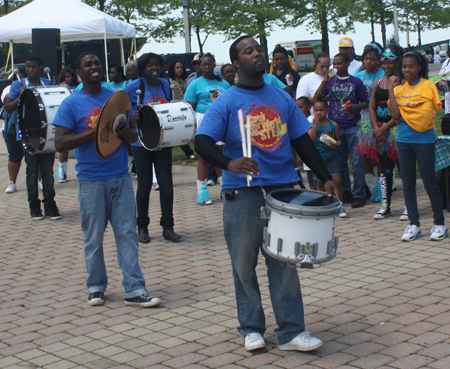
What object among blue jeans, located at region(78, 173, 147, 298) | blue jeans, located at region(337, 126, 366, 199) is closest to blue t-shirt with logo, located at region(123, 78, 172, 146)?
blue jeans, located at region(78, 173, 147, 298)

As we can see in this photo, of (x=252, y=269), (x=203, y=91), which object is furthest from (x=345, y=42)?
(x=252, y=269)

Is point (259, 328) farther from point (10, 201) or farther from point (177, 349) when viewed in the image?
point (10, 201)

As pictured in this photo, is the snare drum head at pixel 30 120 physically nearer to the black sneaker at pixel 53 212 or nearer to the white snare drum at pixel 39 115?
the white snare drum at pixel 39 115

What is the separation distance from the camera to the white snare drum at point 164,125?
22.5 feet

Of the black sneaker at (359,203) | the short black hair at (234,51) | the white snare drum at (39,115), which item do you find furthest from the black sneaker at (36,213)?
the short black hair at (234,51)

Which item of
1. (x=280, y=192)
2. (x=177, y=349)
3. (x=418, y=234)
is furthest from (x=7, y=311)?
(x=418, y=234)

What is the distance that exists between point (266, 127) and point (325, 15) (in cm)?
3837

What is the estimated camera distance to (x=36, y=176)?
8719 millimetres

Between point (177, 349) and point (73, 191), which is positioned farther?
point (73, 191)

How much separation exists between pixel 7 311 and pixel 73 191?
5880 millimetres

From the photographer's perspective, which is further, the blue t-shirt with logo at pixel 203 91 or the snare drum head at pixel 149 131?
the blue t-shirt with logo at pixel 203 91

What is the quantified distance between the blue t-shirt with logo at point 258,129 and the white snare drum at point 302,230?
0.25m

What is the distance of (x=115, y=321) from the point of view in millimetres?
4754

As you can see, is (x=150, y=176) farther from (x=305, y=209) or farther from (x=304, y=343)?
(x=305, y=209)
